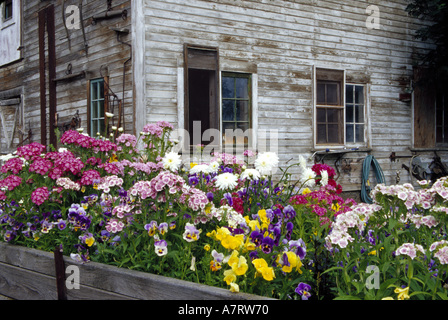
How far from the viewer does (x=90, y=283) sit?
9.34 ft

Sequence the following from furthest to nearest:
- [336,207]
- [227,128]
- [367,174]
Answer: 1. [367,174]
2. [227,128]
3. [336,207]

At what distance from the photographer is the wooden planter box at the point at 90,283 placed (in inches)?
90.7

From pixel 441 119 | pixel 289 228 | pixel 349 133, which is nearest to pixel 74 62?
pixel 349 133

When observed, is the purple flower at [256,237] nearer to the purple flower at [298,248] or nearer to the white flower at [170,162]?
the purple flower at [298,248]

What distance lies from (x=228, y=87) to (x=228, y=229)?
593 cm

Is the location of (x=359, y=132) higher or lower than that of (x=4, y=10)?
lower

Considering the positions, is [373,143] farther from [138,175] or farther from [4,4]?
[4,4]

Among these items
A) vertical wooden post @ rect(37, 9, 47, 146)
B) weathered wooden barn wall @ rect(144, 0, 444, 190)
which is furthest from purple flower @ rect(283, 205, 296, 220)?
vertical wooden post @ rect(37, 9, 47, 146)

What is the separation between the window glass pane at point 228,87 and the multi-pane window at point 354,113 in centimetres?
276

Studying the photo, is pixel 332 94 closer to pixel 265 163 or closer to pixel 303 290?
pixel 265 163

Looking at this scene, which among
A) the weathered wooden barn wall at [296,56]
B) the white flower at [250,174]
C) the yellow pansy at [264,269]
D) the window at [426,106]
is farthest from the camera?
the window at [426,106]

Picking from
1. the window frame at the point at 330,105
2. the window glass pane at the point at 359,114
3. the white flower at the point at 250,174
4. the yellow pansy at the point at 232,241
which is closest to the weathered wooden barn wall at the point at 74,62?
the window frame at the point at 330,105

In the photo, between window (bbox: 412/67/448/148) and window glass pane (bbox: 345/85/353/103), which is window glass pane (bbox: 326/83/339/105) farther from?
window (bbox: 412/67/448/148)

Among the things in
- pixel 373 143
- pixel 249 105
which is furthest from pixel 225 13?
pixel 373 143
